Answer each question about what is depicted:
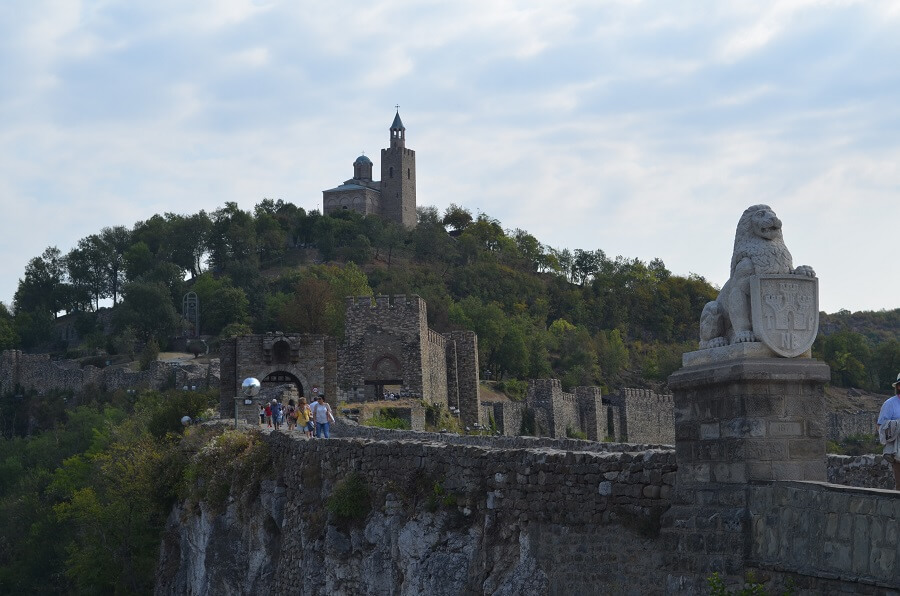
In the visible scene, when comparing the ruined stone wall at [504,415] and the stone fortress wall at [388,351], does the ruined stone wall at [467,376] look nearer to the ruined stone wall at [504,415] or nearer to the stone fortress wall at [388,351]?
the ruined stone wall at [504,415]

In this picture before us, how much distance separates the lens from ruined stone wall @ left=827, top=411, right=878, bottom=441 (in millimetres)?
71750

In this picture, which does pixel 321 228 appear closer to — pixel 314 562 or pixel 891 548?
pixel 314 562

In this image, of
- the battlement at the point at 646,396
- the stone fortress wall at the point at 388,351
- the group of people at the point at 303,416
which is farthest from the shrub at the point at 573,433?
the group of people at the point at 303,416

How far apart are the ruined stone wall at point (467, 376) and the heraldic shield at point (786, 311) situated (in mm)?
46461

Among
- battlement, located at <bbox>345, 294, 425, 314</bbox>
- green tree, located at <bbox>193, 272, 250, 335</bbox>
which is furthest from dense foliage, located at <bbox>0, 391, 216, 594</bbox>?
green tree, located at <bbox>193, 272, 250, 335</bbox>

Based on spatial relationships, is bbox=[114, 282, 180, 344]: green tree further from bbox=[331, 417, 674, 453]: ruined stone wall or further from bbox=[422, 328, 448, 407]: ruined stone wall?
bbox=[331, 417, 674, 453]: ruined stone wall

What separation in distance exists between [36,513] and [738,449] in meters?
39.6

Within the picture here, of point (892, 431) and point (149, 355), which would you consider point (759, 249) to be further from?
point (149, 355)

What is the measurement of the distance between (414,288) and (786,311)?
77868 mm

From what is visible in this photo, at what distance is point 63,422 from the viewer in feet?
244

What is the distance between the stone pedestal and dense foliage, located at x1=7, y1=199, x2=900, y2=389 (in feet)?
213

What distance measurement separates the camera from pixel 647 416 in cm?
7350

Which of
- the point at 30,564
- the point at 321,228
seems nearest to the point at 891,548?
the point at 30,564

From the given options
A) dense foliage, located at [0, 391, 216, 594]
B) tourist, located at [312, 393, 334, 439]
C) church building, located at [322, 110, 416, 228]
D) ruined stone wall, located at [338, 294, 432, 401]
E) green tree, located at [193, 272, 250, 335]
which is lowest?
dense foliage, located at [0, 391, 216, 594]
